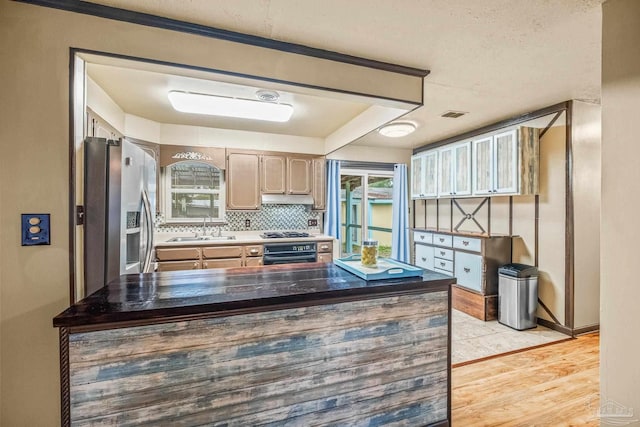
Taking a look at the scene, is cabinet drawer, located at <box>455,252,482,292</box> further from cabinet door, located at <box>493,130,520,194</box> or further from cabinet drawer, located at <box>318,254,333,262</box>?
cabinet drawer, located at <box>318,254,333,262</box>

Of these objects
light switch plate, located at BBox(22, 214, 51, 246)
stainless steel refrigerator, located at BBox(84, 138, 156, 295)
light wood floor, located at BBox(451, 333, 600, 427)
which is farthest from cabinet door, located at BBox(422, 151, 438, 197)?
light switch plate, located at BBox(22, 214, 51, 246)

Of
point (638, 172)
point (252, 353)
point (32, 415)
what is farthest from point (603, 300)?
point (32, 415)

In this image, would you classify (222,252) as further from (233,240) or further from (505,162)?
(505,162)

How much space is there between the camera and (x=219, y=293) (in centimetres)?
150

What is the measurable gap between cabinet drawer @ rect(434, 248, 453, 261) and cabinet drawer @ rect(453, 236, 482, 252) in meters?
0.15

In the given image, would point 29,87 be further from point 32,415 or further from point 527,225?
point 527,225

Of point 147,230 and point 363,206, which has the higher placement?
point 363,206

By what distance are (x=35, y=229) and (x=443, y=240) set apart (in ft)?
14.7

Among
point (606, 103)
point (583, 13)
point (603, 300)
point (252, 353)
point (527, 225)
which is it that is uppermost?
point (583, 13)

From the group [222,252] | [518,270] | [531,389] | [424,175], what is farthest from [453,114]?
[222,252]

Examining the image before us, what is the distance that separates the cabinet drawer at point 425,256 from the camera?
477 cm

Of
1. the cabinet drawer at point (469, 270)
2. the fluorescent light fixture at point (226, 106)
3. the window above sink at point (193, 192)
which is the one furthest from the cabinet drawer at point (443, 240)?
the window above sink at point (193, 192)

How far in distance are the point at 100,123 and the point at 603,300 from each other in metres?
4.19

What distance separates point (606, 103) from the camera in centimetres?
168
